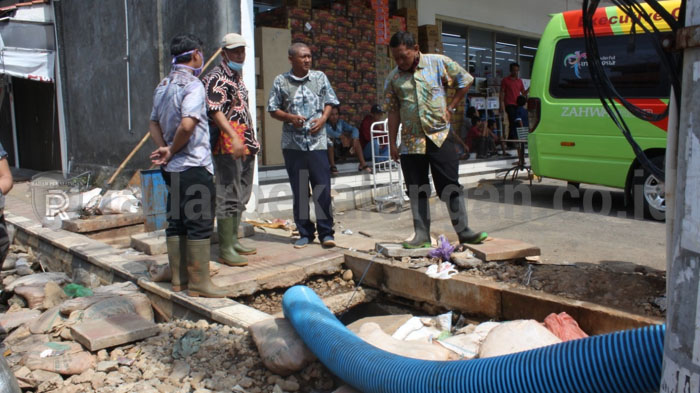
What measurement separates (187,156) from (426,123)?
1857mm

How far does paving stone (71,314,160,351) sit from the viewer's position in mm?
3508

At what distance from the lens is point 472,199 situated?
8516mm

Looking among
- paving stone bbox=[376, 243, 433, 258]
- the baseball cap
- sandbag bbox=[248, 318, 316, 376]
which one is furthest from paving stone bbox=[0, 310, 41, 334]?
paving stone bbox=[376, 243, 433, 258]

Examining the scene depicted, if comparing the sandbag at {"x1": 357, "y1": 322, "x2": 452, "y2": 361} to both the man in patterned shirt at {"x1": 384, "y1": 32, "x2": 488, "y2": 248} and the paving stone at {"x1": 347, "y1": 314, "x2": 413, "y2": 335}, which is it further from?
the man in patterned shirt at {"x1": 384, "y1": 32, "x2": 488, "y2": 248}

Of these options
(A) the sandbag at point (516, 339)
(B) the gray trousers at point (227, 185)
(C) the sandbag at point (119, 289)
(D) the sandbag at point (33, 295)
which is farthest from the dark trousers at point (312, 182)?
(A) the sandbag at point (516, 339)

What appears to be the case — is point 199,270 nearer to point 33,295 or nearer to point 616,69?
point 33,295

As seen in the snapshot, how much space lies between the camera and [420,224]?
15.7ft

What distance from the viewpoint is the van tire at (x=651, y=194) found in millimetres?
6527

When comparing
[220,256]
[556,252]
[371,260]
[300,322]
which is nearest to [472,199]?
[556,252]

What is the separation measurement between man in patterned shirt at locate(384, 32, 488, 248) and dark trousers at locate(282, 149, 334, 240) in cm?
83

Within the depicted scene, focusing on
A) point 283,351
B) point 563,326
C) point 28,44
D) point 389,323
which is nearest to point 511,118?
A: point 389,323

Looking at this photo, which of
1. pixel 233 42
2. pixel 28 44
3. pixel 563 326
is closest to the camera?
pixel 563 326

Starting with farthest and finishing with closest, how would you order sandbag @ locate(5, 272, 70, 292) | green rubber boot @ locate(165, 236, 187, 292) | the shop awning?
the shop awning < sandbag @ locate(5, 272, 70, 292) < green rubber boot @ locate(165, 236, 187, 292)

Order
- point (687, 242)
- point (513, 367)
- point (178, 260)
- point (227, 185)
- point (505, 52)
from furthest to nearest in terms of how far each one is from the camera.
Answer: point (505, 52) → point (227, 185) → point (178, 260) → point (513, 367) → point (687, 242)
